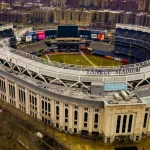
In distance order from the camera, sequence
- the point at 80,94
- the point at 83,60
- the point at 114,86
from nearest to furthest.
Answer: the point at 80,94, the point at 114,86, the point at 83,60

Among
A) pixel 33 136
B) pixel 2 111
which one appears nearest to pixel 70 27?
pixel 2 111

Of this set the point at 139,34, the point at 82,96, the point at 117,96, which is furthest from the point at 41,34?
the point at 117,96

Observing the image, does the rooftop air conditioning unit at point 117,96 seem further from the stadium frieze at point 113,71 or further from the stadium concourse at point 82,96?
the stadium frieze at point 113,71

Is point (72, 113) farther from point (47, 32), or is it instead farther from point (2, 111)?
point (47, 32)

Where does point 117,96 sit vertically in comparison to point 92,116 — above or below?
above

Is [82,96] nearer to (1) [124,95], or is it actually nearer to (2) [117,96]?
(2) [117,96]

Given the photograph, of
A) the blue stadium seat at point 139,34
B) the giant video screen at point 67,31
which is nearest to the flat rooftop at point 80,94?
the giant video screen at point 67,31

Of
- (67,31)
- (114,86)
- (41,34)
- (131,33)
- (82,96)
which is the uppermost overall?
(131,33)
